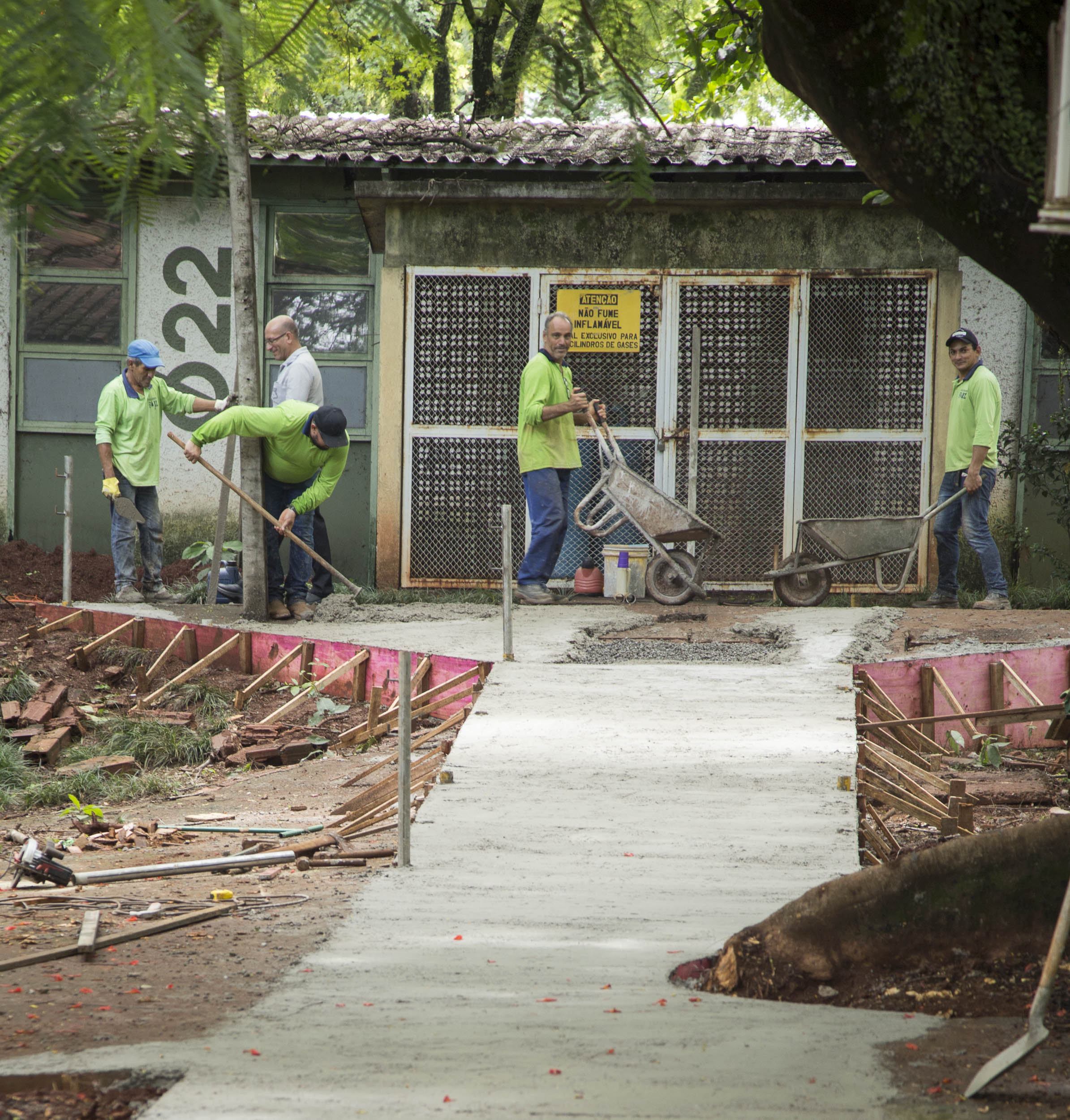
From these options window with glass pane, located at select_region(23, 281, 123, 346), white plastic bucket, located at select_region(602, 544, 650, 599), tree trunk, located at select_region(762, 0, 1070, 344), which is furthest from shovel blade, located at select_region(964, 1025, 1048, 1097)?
window with glass pane, located at select_region(23, 281, 123, 346)

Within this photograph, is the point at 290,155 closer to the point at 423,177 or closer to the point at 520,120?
the point at 423,177

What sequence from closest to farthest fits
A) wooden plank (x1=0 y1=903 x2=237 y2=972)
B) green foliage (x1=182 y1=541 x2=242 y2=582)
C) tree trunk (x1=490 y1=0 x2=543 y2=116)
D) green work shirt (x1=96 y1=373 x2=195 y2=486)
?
tree trunk (x1=490 y1=0 x2=543 y2=116), wooden plank (x1=0 y1=903 x2=237 y2=972), green work shirt (x1=96 y1=373 x2=195 y2=486), green foliage (x1=182 y1=541 x2=242 y2=582)

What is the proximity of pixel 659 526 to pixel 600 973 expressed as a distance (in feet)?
21.3

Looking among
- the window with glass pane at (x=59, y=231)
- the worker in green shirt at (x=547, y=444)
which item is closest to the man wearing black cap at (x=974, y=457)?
the worker in green shirt at (x=547, y=444)

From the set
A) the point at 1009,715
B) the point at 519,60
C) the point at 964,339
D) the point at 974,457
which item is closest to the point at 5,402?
the point at 964,339

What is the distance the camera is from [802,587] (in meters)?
10.4

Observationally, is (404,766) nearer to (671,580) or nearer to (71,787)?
(71,787)

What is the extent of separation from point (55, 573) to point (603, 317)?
5.70 m

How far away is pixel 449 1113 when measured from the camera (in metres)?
2.68

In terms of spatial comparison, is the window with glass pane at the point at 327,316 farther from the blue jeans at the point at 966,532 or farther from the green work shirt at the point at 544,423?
the blue jeans at the point at 966,532

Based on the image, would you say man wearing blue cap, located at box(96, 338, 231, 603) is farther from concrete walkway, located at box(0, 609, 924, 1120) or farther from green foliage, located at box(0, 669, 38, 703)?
concrete walkway, located at box(0, 609, 924, 1120)

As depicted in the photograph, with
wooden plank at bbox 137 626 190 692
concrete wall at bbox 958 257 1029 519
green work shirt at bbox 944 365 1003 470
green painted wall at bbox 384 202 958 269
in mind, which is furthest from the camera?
concrete wall at bbox 958 257 1029 519

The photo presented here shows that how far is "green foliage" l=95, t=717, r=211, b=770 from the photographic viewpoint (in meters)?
7.73

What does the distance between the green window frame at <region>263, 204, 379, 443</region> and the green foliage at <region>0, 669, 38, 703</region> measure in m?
4.46
